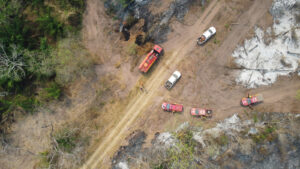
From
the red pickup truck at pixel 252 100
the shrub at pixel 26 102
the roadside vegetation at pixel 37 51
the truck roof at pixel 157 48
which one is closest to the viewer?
the roadside vegetation at pixel 37 51

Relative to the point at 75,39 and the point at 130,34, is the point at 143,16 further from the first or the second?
the point at 75,39

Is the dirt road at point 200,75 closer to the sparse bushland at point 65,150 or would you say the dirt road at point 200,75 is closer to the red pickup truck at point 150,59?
the red pickup truck at point 150,59

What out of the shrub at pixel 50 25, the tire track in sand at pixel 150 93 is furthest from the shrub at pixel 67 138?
the shrub at pixel 50 25

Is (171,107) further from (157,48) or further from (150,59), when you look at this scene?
(157,48)

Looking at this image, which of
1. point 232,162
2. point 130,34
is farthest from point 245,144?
point 130,34

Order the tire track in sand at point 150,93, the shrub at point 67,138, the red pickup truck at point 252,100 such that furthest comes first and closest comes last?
the tire track in sand at point 150,93
the shrub at point 67,138
the red pickup truck at point 252,100

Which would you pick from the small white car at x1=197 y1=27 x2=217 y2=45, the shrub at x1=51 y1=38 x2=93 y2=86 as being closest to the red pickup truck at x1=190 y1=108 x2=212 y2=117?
the small white car at x1=197 y1=27 x2=217 y2=45

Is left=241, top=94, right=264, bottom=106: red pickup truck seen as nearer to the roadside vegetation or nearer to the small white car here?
the small white car
